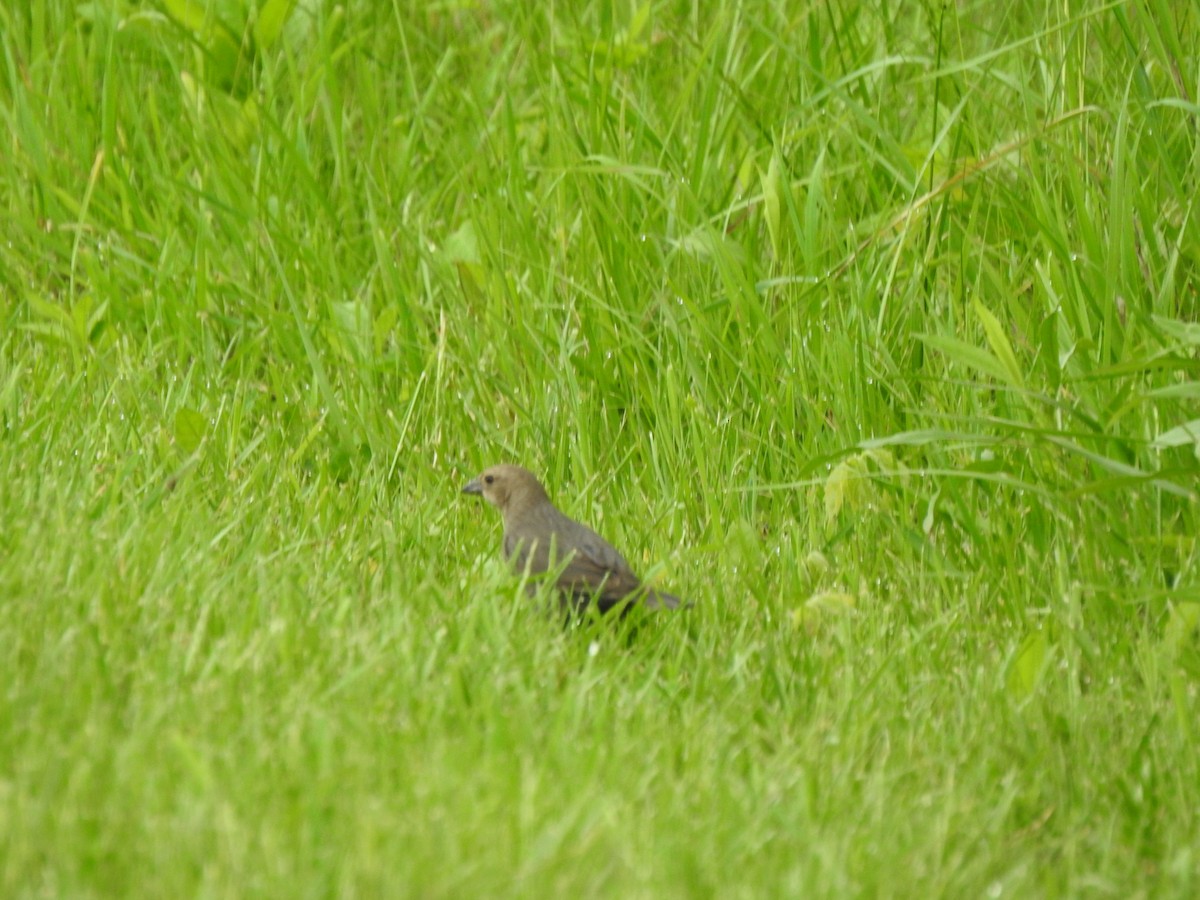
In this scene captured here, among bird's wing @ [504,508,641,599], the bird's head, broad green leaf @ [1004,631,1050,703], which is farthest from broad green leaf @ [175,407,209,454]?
broad green leaf @ [1004,631,1050,703]

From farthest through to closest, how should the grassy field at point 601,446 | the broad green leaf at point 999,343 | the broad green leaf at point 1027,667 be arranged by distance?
the broad green leaf at point 999,343 → the broad green leaf at point 1027,667 → the grassy field at point 601,446

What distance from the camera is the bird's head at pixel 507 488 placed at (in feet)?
15.5

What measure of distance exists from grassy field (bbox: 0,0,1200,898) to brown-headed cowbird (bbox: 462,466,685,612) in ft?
0.31

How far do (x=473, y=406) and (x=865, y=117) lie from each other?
1452 millimetres

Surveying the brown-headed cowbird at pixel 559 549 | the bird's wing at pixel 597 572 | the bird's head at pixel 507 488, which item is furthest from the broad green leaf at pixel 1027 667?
the bird's head at pixel 507 488

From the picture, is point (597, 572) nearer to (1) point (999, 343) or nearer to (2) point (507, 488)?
(2) point (507, 488)

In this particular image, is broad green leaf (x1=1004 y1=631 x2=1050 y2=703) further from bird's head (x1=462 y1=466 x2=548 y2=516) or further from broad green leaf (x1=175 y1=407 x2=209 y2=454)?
broad green leaf (x1=175 y1=407 x2=209 y2=454)

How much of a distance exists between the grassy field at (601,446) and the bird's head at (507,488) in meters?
0.13

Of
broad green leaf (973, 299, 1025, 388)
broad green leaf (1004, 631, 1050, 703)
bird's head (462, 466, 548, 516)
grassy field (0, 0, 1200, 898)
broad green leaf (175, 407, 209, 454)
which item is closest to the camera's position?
grassy field (0, 0, 1200, 898)

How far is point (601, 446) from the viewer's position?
528 centimetres

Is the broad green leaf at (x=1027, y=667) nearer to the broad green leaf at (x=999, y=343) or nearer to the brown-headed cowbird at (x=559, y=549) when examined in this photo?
the broad green leaf at (x=999, y=343)

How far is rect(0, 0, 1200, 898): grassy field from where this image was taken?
303cm

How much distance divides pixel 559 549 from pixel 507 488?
16.5 inches

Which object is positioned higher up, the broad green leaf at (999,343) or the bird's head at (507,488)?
the broad green leaf at (999,343)
